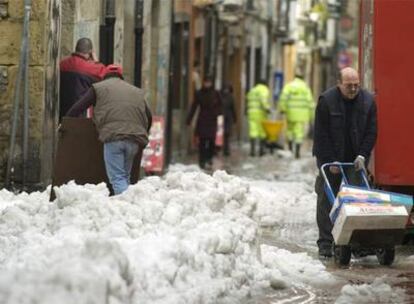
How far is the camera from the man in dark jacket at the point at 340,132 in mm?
12703

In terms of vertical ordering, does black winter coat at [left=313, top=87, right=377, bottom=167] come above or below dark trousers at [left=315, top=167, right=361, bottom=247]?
above

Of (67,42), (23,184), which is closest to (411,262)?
(23,184)

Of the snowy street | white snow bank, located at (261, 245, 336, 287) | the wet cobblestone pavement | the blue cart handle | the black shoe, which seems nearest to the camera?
the snowy street

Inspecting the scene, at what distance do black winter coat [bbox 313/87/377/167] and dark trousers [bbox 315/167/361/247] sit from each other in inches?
6.5

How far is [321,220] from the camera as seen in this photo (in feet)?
42.0

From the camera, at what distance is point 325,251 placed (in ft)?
41.5

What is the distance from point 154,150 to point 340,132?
830 cm

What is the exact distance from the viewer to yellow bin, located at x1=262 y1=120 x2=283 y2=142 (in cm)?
3456

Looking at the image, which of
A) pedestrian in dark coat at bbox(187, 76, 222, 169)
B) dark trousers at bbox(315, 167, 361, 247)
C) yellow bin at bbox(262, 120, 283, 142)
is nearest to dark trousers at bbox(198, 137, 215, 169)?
pedestrian in dark coat at bbox(187, 76, 222, 169)

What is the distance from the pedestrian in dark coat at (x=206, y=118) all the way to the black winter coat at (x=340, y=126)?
14857 mm

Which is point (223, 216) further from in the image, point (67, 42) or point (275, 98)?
point (275, 98)

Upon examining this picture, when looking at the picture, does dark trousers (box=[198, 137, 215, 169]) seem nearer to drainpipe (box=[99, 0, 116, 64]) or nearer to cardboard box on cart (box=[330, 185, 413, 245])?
drainpipe (box=[99, 0, 116, 64])

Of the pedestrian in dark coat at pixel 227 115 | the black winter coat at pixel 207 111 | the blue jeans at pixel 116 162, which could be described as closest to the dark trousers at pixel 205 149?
the black winter coat at pixel 207 111

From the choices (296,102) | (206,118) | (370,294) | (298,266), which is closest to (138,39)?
(206,118)
